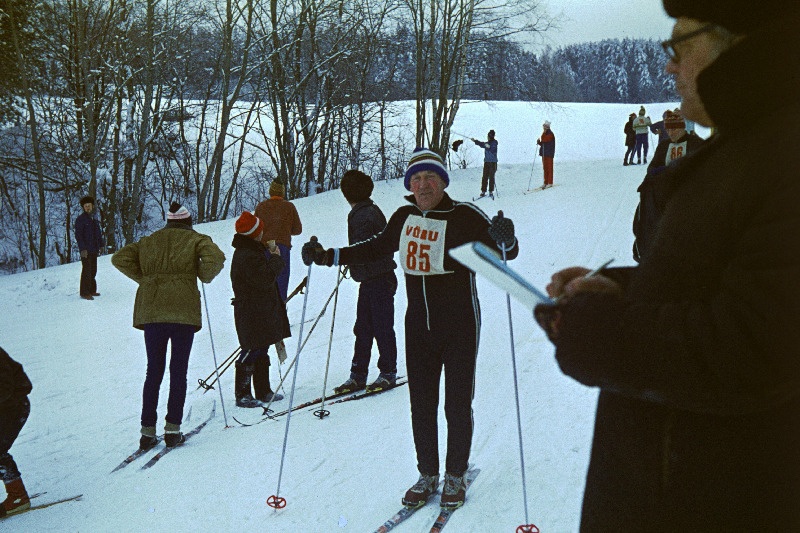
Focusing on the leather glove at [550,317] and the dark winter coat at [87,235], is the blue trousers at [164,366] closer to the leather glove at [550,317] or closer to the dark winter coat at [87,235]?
the leather glove at [550,317]

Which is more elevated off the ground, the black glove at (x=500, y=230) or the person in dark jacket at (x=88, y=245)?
the black glove at (x=500, y=230)

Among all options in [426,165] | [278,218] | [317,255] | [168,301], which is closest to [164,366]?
→ [168,301]

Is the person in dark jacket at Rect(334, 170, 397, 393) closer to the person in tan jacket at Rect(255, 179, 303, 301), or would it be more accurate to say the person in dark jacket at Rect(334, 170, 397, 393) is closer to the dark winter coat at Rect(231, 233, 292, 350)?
the dark winter coat at Rect(231, 233, 292, 350)

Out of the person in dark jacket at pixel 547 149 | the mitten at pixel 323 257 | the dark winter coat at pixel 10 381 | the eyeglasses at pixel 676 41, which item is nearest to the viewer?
the eyeglasses at pixel 676 41

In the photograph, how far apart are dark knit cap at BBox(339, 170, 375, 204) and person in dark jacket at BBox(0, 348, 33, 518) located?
3.25 meters

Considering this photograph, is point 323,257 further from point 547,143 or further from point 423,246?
point 547,143

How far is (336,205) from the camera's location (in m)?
19.0

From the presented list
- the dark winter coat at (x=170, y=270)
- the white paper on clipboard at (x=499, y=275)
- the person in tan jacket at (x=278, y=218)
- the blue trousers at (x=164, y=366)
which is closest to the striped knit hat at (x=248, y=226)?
the dark winter coat at (x=170, y=270)

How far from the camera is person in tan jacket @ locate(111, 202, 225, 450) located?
5586 mm

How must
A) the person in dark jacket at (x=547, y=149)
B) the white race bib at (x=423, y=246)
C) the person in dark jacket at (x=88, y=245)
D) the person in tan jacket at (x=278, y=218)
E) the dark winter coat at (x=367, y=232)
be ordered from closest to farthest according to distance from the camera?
the white race bib at (x=423, y=246)
the dark winter coat at (x=367, y=232)
the person in tan jacket at (x=278, y=218)
the person in dark jacket at (x=88, y=245)
the person in dark jacket at (x=547, y=149)

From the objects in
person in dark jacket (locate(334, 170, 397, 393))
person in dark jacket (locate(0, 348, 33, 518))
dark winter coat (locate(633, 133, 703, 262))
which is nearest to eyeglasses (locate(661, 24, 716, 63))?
dark winter coat (locate(633, 133, 703, 262))

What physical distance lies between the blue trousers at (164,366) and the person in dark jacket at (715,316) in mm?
4781

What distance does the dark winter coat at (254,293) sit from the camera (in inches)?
247

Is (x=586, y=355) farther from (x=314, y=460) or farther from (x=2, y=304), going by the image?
(x=2, y=304)
